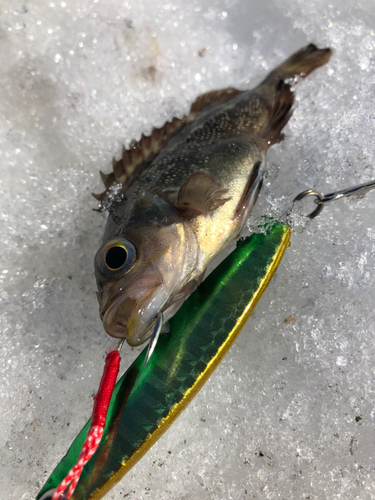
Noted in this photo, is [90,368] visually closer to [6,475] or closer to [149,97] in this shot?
[6,475]

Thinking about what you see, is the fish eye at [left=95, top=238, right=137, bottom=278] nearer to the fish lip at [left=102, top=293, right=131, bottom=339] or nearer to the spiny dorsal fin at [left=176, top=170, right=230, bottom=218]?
the fish lip at [left=102, top=293, right=131, bottom=339]

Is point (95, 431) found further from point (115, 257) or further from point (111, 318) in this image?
point (115, 257)

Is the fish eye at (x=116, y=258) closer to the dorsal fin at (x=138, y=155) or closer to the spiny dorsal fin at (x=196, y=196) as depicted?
the spiny dorsal fin at (x=196, y=196)

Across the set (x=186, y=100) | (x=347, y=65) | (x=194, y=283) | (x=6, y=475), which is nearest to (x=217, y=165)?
(x=194, y=283)

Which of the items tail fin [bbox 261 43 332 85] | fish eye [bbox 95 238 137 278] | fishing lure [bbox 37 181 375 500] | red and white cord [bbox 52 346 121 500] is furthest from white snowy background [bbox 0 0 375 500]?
fish eye [bbox 95 238 137 278]

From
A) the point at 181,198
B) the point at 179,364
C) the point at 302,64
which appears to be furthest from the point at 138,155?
the point at 302,64
